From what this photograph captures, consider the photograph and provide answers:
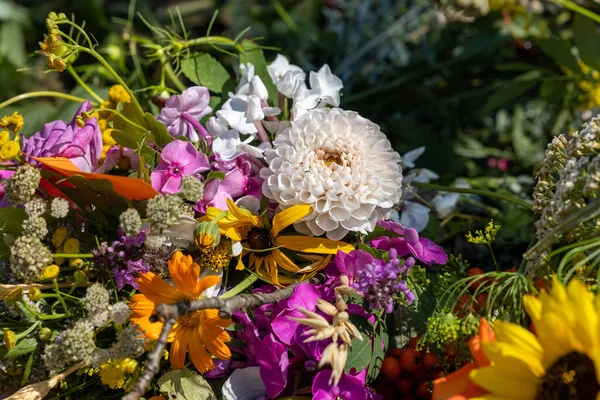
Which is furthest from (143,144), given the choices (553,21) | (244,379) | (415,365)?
(553,21)

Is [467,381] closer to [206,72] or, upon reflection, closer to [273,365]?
[273,365]

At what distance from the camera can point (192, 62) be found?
89 cm

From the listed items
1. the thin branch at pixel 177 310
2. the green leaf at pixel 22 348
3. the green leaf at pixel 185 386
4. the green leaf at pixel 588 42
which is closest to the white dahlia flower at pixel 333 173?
the thin branch at pixel 177 310

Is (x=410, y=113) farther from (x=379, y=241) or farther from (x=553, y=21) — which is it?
(x=379, y=241)

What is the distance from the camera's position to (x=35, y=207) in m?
0.63

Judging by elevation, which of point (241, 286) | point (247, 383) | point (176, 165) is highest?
point (176, 165)

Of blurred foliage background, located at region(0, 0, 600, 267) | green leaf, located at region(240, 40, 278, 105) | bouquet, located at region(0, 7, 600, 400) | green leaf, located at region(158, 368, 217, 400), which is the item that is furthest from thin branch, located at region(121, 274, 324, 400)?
blurred foliage background, located at region(0, 0, 600, 267)

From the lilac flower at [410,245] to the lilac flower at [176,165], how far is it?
24cm

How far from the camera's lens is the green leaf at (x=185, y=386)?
0.67m

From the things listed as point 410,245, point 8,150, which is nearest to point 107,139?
point 8,150

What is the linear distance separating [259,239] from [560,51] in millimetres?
727

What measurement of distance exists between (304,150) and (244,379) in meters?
0.29

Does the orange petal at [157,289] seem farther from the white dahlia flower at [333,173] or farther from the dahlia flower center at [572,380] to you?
the dahlia flower center at [572,380]

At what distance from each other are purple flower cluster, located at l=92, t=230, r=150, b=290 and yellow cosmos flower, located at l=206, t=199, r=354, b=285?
0.09 metres
